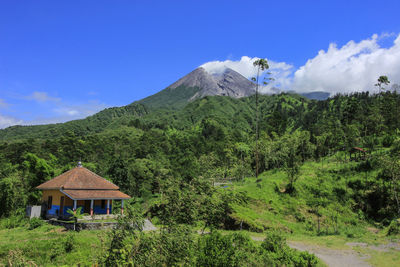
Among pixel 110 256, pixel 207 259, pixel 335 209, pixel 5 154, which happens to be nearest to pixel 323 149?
pixel 335 209

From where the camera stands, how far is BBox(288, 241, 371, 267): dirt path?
11477 millimetres

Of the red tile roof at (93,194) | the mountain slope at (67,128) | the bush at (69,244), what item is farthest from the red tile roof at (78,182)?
the mountain slope at (67,128)

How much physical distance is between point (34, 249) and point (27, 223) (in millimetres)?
10076

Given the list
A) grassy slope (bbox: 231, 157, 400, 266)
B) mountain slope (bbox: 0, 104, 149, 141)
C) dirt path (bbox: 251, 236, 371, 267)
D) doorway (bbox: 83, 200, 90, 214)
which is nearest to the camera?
dirt path (bbox: 251, 236, 371, 267)

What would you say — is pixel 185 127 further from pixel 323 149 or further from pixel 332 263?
pixel 332 263

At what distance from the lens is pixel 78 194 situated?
68.4 ft

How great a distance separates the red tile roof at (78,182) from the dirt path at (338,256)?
15817 millimetres

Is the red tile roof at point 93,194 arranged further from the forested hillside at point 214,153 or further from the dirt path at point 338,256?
the dirt path at point 338,256

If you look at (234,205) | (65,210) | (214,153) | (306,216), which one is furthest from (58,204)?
(214,153)

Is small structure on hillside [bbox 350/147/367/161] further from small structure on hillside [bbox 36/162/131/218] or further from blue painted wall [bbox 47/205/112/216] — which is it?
blue painted wall [bbox 47/205/112/216]

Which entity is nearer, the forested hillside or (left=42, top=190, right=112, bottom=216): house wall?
(left=42, top=190, right=112, bottom=216): house wall

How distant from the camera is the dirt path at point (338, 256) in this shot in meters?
11.5

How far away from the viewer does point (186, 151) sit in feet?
207

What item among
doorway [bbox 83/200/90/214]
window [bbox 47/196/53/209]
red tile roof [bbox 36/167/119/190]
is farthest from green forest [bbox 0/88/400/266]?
doorway [bbox 83/200/90/214]
